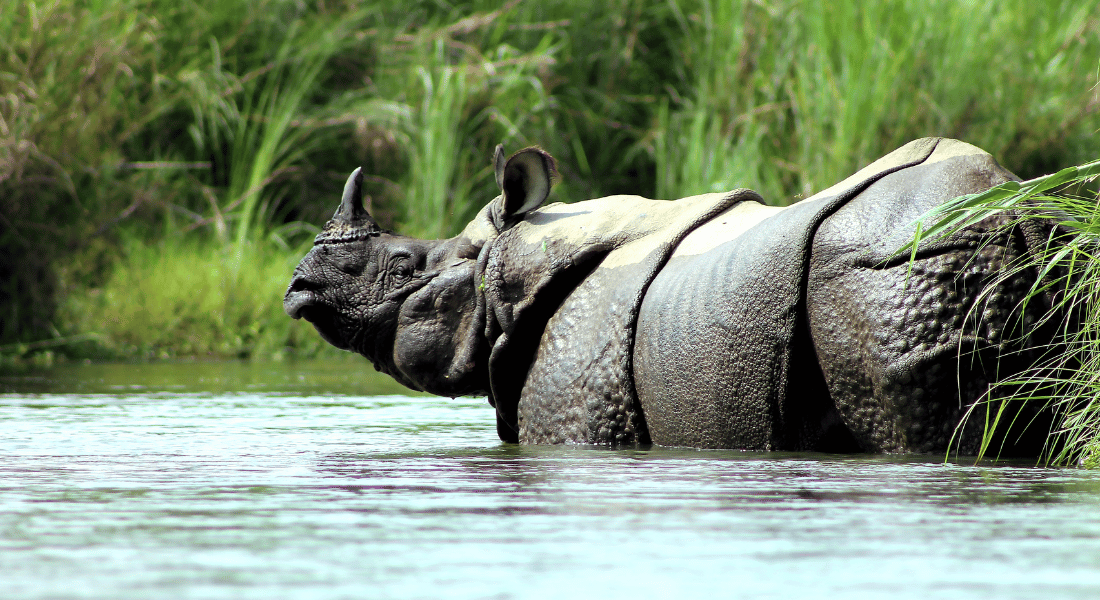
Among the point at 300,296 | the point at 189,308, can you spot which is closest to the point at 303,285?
the point at 300,296

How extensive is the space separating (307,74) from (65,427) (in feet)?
24.5

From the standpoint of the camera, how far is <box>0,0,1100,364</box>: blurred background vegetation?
9.52 meters

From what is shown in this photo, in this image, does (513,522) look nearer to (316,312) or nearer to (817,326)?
(817,326)

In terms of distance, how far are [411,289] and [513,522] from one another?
2332 mm

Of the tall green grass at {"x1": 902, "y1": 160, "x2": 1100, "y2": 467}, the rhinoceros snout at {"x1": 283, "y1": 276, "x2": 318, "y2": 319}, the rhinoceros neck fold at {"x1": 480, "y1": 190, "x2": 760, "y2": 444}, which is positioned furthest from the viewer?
the rhinoceros snout at {"x1": 283, "y1": 276, "x2": 318, "y2": 319}

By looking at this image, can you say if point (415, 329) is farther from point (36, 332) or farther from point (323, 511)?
point (36, 332)

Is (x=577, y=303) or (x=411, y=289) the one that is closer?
(x=577, y=303)

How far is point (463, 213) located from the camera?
1105cm

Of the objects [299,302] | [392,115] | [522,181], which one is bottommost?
[299,302]

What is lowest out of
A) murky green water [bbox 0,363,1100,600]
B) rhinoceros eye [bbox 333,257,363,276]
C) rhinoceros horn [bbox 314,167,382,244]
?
murky green water [bbox 0,363,1100,600]

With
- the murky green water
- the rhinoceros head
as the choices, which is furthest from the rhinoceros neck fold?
the murky green water

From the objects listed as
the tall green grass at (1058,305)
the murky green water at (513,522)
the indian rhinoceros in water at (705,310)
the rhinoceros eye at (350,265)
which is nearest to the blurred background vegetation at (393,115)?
the rhinoceros eye at (350,265)

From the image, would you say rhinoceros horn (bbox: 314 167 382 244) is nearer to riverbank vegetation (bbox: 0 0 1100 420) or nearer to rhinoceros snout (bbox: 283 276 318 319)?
rhinoceros snout (bbox: 283 276 318 319)

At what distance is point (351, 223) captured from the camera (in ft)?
16.1
